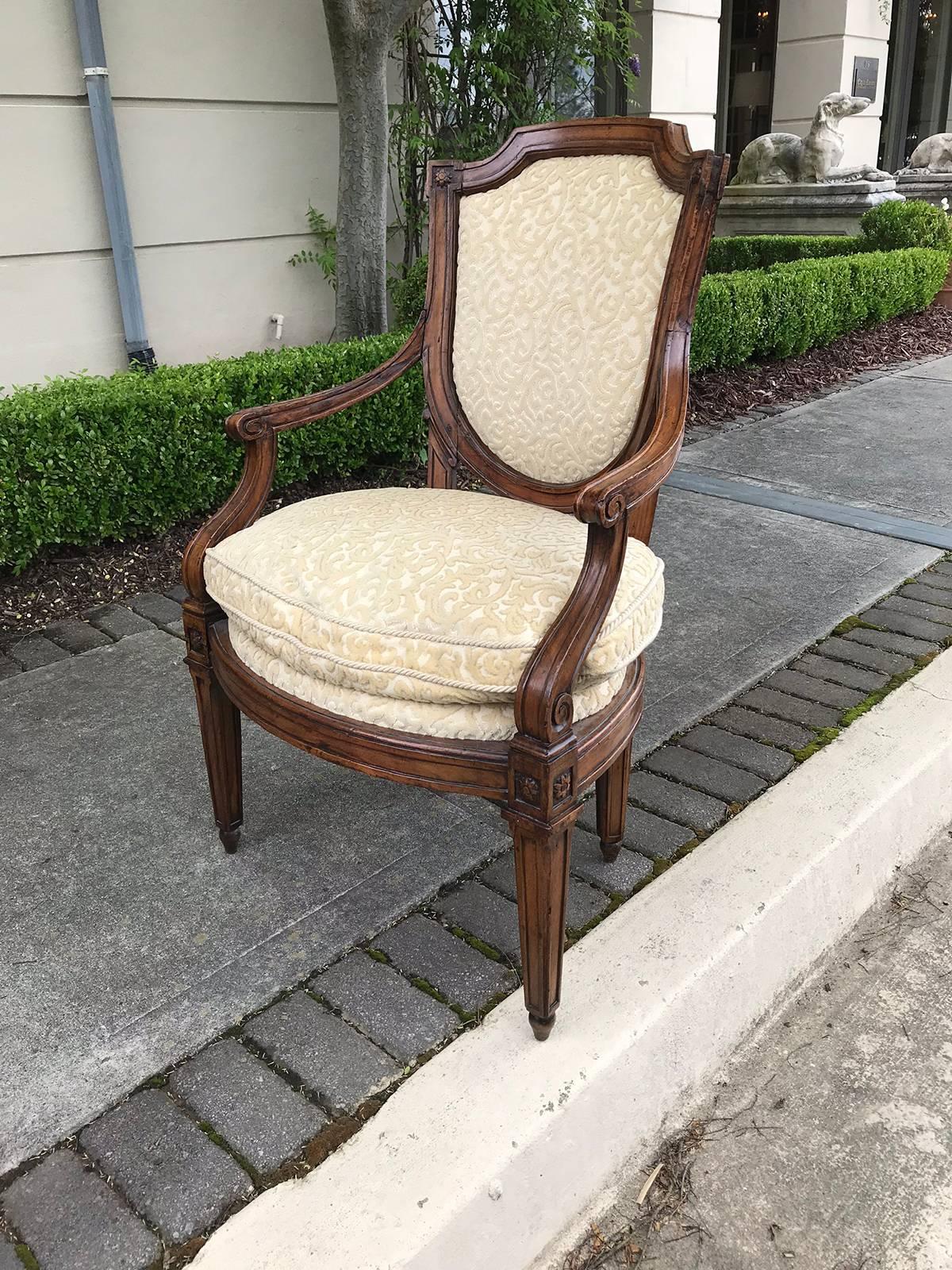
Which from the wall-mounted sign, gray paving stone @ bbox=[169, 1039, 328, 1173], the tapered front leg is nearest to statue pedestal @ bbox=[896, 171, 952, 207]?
the wall-mounted sign

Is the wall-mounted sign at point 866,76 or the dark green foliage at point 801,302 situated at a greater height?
the wall-mounted sign at point 866,76

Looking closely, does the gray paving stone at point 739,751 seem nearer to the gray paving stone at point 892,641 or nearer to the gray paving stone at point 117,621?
the gray paving stone at point 892,641

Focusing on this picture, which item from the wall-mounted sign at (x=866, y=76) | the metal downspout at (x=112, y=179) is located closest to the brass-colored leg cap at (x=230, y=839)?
the metal downspout at (x=112, y=179)

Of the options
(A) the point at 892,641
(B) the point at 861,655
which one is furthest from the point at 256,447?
(A) the point at 892,641

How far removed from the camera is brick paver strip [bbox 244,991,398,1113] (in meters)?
1.56

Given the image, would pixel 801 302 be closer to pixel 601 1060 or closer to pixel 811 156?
pixel 811 156

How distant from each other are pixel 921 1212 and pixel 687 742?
3.84 ft

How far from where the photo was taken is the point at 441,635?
1490 millimetres

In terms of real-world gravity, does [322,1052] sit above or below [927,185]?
below

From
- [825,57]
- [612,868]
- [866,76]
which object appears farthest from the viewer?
[866,76]

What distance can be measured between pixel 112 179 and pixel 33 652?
2.66 m

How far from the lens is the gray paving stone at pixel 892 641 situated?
2918 mm

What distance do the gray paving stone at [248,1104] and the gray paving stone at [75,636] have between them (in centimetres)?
175

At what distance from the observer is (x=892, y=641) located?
2982 mm
